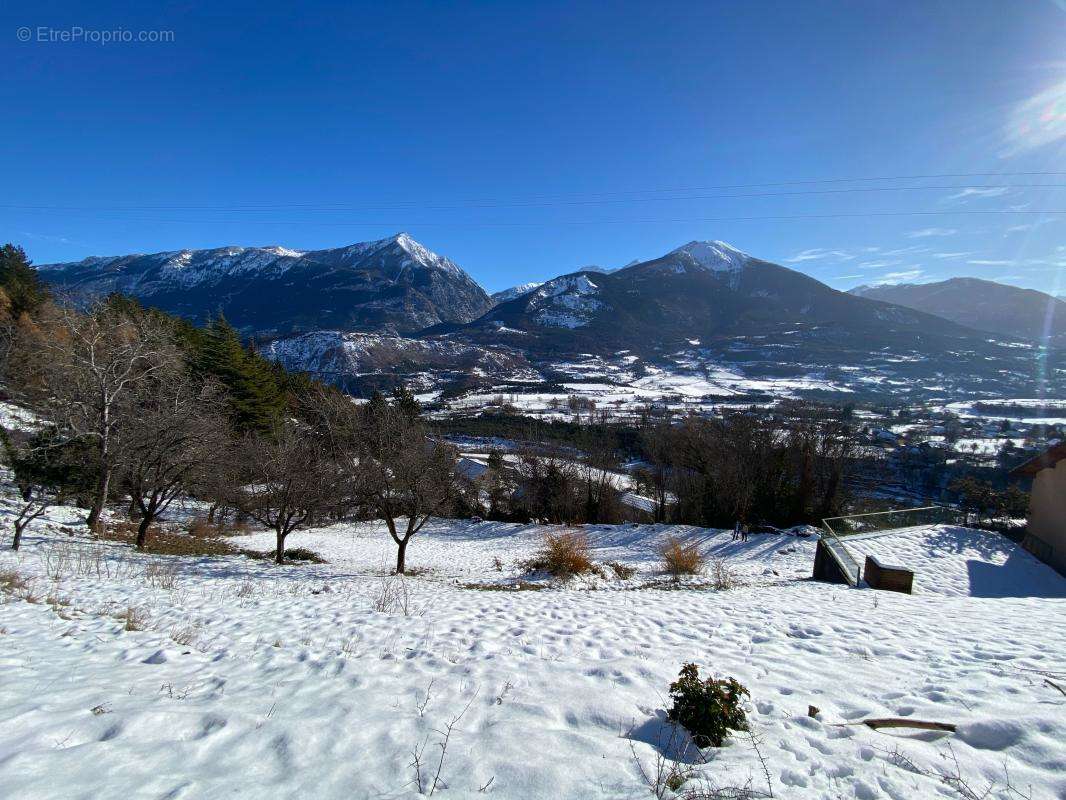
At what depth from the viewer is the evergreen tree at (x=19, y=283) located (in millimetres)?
32344

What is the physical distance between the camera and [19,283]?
112 feet

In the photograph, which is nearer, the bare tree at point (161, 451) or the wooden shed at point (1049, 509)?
the wooden shed at point (1049, 509)

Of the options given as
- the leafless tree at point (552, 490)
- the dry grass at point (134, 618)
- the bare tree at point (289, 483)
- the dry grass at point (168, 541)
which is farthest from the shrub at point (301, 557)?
the leafless tree at point (552, 490)

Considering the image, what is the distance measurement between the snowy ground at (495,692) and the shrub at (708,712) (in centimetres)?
16

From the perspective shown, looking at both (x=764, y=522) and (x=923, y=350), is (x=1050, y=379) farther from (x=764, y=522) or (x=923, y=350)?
(x=764, y=522)

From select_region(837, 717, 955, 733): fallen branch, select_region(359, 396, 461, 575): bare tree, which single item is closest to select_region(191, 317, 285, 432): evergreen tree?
select_region(359, 396, 461, 575): bare tree

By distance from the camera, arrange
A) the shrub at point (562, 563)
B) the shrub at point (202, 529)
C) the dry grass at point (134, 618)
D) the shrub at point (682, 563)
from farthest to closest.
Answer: the shrub at point (202, 529) → the shrub at point (562, 563) → the shrub at point (682, 563) → the dry grass at point (134, 618)

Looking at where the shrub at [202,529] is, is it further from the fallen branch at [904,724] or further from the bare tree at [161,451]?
the fallen branch at [904,724]

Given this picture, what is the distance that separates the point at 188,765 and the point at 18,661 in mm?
3375

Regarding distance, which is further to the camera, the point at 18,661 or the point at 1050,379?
the point at 1050,379

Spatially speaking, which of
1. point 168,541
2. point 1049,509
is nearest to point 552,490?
point 168,541

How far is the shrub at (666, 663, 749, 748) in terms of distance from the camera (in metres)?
3.41

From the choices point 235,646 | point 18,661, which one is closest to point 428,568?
point 235,646

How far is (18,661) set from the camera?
4.47 metres
